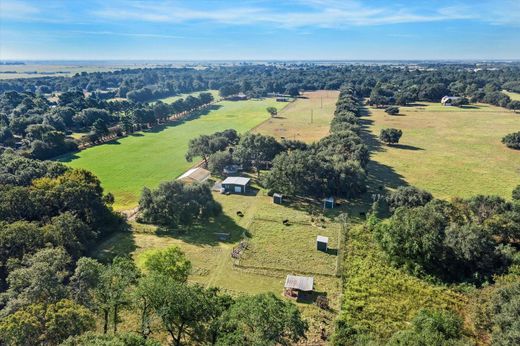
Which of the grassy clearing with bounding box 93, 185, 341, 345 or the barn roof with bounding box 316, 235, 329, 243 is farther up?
the barn roof with bounding box 316, 235, 329, 243

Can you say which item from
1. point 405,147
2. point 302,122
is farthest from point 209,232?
point 302,122

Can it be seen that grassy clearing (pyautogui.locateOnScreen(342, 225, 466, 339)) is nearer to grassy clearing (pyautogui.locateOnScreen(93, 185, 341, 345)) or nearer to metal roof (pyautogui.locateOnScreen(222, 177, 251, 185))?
grassy clearing (pyautogui.locateOnScreen(93, 185, 341, 345))

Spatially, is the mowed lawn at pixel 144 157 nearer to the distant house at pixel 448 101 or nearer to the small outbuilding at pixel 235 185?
the small outbuilding at pixel 235 185

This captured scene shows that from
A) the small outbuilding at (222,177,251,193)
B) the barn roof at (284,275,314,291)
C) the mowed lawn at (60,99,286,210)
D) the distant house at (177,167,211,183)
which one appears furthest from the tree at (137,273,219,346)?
the distant house at (177,167,211,183)

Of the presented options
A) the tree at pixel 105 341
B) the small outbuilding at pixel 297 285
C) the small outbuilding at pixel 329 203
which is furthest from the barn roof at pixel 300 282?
the small outbuilding at pixel 329 203

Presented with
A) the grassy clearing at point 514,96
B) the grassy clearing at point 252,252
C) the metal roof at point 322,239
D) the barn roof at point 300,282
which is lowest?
the grassy clearing at point 252,252

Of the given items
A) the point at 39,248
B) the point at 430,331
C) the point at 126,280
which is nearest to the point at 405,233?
the point at 430,331
